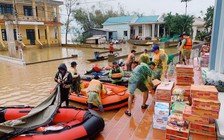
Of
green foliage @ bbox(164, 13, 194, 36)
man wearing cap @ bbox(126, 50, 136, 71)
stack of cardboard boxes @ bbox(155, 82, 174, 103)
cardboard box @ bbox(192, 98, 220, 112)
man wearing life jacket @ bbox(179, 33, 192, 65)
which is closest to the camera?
cardboard box @ bbox(192, 98, 220, 112)

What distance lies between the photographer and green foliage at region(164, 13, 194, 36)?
2494cm

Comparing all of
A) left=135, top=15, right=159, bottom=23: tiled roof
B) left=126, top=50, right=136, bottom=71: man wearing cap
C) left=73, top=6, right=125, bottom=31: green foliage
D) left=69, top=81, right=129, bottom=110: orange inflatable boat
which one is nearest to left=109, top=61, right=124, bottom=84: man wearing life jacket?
left=69, top=81, right=129, bottom=110: orange inflatable boat

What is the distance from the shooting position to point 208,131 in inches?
123

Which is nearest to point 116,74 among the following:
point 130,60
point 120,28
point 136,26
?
point 130,60

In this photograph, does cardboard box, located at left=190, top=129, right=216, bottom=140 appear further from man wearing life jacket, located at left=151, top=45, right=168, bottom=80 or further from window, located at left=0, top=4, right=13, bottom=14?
window, located at left=0, top=4, right=13, bottom=14

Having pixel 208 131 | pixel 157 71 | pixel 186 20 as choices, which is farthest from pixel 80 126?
pixel 186 20

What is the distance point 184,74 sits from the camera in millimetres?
5117

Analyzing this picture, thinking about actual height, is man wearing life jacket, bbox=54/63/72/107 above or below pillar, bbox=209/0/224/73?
below

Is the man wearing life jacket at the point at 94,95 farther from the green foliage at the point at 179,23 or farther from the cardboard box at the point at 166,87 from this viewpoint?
the green foliage at the point at 179,23

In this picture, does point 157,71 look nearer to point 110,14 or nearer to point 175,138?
point 175,138

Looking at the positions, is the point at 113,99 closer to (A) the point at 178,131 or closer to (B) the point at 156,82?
(B) the point at 156,82

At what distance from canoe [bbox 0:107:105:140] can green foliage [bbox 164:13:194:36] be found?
80.8 feet

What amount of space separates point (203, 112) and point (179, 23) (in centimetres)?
2483

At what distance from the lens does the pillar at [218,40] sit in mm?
4848
